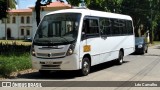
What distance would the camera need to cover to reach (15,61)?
17.1m

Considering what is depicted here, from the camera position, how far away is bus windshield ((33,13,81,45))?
14.1m

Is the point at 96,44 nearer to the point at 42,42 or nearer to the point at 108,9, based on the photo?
the point at 42,42

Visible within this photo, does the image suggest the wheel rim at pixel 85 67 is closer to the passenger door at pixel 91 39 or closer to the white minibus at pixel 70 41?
the white minibus at pixel 70 41

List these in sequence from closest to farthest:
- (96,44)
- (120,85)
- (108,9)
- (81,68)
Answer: (120,85) < (81,68) < (96,44) < (108,9)

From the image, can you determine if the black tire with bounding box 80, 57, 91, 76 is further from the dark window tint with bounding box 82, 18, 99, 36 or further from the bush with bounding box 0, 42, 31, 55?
the bush with bounding box 0, 42, 31, 55

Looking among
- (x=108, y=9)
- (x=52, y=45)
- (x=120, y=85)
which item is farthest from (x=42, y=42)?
(x=108, y=9)

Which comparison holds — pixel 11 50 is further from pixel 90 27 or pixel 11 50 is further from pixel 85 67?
pixel 85 67

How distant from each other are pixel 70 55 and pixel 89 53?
1566 mm

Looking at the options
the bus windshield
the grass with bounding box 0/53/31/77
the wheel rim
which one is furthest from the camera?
the wheel rim

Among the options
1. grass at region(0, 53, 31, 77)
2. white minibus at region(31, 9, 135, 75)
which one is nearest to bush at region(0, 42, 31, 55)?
grass at region(0, 53, 31, 77)

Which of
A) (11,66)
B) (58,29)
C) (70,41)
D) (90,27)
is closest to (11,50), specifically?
(11,66)

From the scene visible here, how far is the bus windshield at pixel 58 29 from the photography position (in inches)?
554

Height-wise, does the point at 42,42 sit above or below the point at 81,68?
above

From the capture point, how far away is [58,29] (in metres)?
14.7
